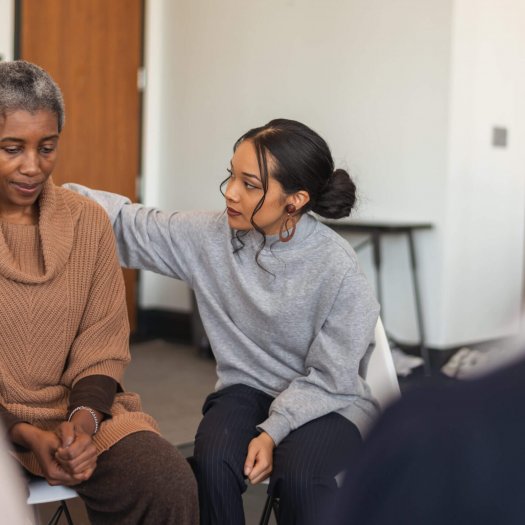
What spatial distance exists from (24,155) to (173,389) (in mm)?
2506

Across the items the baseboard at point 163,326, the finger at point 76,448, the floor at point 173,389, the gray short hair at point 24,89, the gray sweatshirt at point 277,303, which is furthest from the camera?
the baseboard at point 163,326

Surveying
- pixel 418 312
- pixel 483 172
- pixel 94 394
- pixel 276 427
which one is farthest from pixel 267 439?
pixel 483 172

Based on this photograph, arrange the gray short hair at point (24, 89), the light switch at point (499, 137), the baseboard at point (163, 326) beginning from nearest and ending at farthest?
the gray short hair at point (24, 89) < the light switch at point (499, 137) < the baseboard at point (163, 326)

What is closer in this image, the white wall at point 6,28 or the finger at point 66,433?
the finger at point 66,433

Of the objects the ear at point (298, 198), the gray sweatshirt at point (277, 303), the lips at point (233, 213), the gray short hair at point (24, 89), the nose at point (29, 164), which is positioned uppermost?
the gray short hair at point (24, 89)

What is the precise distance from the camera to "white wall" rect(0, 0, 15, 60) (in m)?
4.15

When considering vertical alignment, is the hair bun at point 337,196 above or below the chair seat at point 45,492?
above

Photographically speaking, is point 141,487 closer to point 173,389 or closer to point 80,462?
point 80,462

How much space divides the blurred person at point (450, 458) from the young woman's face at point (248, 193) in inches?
51.6

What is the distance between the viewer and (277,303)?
1.81 m

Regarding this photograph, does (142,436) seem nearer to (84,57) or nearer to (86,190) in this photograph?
(86,190)

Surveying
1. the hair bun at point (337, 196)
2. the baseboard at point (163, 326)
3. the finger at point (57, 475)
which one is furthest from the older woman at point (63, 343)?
the baseboard at point (163, 326)

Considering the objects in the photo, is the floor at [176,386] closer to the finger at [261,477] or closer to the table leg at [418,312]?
the table leg at [418,312]

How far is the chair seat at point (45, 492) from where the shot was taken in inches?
58.7
